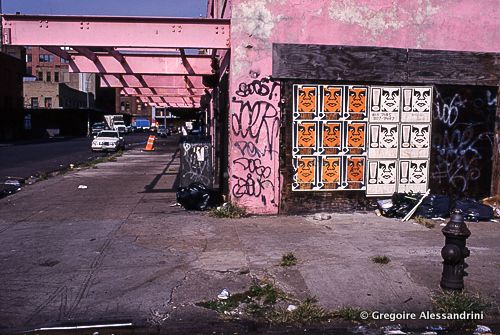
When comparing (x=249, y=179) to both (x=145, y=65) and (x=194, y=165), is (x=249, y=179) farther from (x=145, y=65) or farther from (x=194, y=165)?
(x=145, y=65)

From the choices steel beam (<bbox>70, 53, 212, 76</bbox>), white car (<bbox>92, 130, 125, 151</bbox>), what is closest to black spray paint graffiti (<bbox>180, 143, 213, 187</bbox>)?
steel beam (<bbox>70, 53, 212, 76</bbox>)

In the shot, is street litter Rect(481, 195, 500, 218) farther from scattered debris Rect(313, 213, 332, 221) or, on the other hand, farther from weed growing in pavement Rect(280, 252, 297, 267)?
weed growing in pavement Rect(280, 252, 297, 267)

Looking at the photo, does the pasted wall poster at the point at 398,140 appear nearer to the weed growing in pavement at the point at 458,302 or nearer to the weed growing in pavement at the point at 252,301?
the weed growing in pavement at the point at 458,302

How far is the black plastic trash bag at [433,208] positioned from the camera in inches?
385

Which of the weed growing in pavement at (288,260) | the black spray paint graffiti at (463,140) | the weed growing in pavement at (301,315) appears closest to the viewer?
the weed growing in pavement at (301,315)

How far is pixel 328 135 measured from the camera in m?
9.98

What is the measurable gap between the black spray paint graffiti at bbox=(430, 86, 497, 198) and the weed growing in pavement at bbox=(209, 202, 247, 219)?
3846 millimetres

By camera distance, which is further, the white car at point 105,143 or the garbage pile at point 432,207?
the white car at point 105,143

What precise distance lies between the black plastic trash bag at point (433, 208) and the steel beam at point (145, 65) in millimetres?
7006

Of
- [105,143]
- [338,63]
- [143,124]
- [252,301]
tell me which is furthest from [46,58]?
[252,301]

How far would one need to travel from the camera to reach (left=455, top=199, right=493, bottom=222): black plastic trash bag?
9.56m

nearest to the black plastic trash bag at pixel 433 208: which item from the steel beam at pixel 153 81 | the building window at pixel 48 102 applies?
the steel beam at pixel 153 81

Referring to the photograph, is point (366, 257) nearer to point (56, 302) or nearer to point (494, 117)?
point (56, 302)

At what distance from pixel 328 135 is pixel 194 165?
9.81 ft
